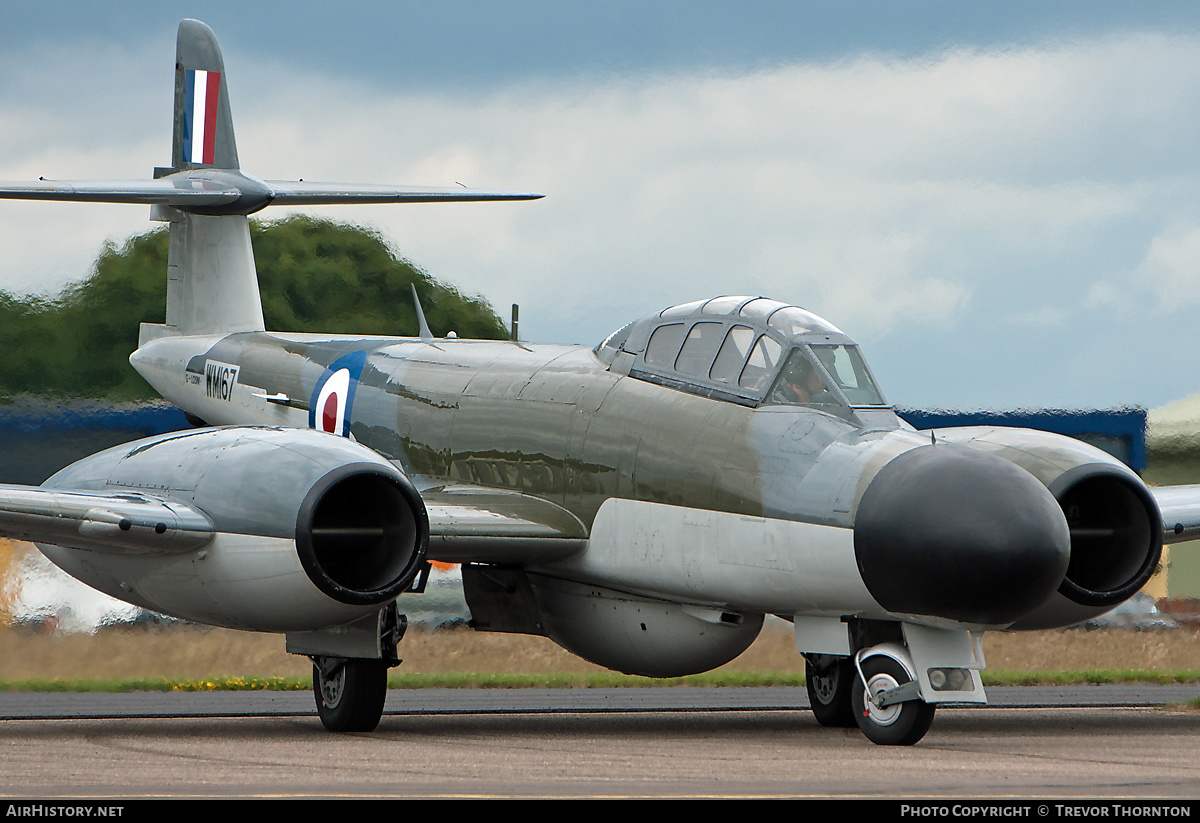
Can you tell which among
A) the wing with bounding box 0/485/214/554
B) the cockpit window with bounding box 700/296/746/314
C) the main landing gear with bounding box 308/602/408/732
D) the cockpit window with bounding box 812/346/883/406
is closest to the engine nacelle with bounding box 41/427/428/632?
the wing with bounding box 0/485/214/554

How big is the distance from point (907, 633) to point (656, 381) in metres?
2.86

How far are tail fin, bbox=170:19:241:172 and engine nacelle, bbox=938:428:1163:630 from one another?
11.1 meters

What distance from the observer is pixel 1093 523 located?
40.1ft

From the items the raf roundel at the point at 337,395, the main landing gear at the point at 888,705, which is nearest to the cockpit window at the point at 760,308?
the main landing gear at the point at 888,705

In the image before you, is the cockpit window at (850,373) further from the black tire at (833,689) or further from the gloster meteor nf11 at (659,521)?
the black tire at (833,689)

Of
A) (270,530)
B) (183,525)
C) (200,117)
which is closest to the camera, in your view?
(270,530)

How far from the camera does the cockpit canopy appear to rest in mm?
11445

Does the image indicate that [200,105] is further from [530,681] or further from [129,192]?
[530,681]

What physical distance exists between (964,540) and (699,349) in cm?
301

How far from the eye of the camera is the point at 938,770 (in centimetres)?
902

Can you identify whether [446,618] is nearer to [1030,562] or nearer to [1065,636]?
[1065,636]

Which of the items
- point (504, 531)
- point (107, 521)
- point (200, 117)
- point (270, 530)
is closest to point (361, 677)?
point (504, 531)

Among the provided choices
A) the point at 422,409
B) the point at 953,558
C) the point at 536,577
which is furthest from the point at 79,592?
the point at 953,558

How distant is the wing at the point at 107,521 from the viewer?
36.6 ft
